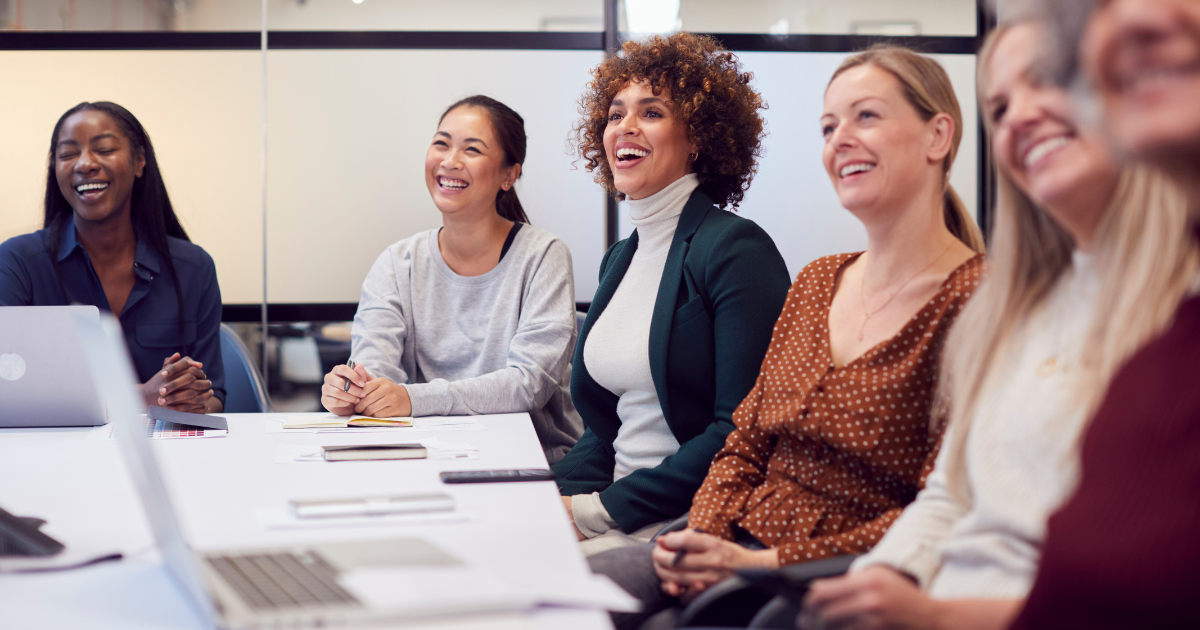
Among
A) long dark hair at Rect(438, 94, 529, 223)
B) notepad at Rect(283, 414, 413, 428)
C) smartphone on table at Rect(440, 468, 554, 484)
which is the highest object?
long dark hair at Rect(438, 94, 529, 223)

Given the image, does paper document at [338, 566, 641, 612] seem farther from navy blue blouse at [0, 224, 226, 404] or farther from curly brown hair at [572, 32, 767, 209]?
navy blue blouse at [0, 224, 226, 404]

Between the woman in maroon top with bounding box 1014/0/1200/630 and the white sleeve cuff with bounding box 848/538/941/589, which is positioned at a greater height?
the woman in maroon top with bounding box 1014/0/1200/630

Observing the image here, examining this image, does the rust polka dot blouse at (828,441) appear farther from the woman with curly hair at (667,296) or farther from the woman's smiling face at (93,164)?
the woman's smiling face at (93,164)

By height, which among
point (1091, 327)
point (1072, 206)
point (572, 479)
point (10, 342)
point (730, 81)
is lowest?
point (572, 479)

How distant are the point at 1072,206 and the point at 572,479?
142cm

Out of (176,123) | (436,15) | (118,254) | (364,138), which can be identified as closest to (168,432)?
(118,254)

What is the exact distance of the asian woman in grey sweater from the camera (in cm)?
243

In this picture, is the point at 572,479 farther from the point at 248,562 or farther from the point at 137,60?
the point at 137,60

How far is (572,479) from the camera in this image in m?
2.14

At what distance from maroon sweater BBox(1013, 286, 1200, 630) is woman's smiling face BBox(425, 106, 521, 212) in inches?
84.5

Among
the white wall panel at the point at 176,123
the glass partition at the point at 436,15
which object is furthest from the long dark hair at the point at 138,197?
the glass partition at the point at 436,15

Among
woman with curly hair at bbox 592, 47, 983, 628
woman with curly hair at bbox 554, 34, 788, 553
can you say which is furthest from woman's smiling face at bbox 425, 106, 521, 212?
woman with curly hair at bbox 592, 47, 983, 628

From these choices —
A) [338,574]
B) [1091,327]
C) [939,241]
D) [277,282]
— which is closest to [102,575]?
[338,574]

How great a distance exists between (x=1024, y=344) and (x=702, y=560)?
0.61 metres
